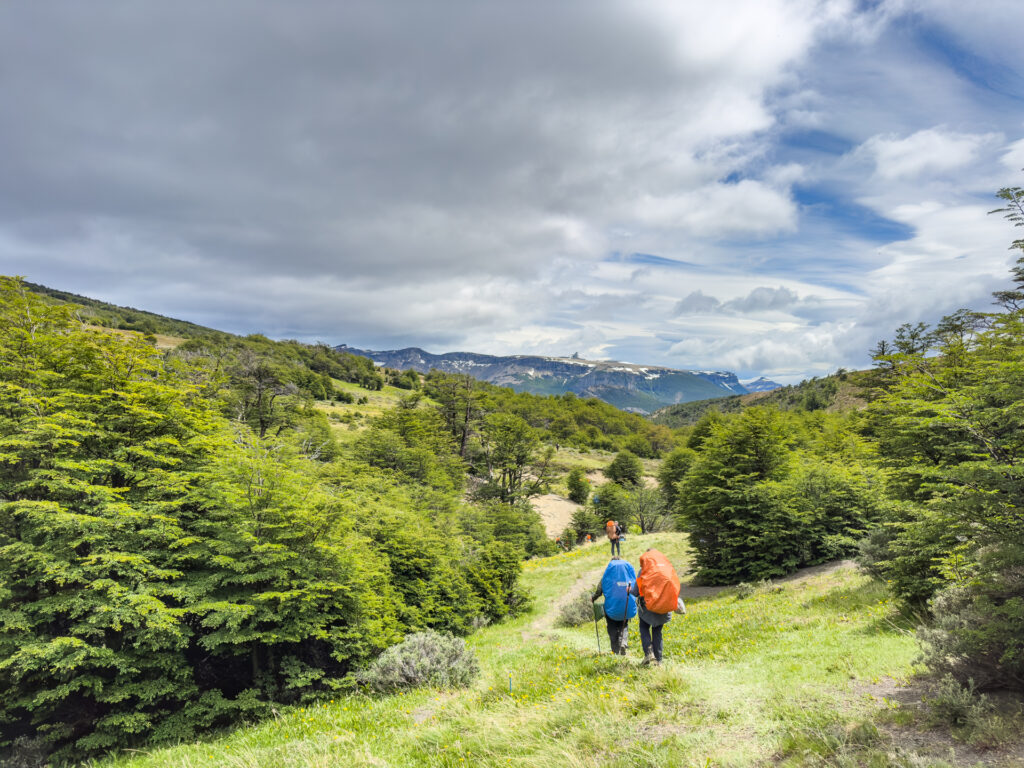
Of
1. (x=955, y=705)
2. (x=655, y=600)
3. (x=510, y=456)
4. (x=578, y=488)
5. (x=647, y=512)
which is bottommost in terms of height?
(x=647, y=512)

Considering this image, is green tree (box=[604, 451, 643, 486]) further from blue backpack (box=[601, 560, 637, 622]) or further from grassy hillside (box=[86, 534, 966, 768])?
blue backpack (box=[601, 560, 637, 622])

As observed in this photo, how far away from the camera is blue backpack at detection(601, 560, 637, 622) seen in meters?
8.00

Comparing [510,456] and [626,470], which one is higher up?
[510,456]

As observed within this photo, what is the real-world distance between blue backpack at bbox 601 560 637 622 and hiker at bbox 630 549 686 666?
36 centimetres

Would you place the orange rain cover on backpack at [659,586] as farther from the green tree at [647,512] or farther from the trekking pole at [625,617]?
the green tree at [647,512]

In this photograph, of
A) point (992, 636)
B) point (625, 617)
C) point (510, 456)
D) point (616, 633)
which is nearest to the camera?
point (992, 636)

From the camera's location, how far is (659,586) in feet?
23.4

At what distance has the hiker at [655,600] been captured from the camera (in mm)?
7102

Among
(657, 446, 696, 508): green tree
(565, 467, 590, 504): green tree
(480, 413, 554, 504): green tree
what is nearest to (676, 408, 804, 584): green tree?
(480, 413, 554, 504): green tree

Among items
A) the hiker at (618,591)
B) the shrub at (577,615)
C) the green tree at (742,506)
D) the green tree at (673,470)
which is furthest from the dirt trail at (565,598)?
the green tree at (673,470)

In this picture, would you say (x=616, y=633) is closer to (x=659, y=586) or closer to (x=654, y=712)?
(x=659, y=586)

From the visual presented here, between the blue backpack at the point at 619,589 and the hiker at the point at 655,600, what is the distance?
36 centimetres

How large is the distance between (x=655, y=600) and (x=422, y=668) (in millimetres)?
5967

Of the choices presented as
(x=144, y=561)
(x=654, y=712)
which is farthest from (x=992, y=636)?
(x=144, y=561)
